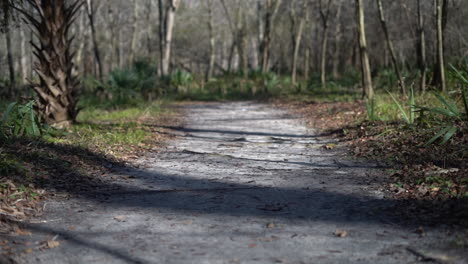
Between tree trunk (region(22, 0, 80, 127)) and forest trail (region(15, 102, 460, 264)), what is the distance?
3.06 metres

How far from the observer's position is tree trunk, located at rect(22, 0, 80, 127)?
8695mm

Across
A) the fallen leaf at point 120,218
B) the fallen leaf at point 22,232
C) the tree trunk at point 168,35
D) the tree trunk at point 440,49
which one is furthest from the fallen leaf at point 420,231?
the tree trunk at point 168,35

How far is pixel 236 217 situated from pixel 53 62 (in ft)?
20.1

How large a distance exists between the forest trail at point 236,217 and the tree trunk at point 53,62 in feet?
10.0

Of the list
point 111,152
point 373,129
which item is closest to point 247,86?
point 373,129

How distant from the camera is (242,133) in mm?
9508

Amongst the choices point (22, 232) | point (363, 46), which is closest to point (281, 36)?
point (363, 46)

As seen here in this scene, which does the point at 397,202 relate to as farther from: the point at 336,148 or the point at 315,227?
the point at 336,148

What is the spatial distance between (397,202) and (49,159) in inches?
148

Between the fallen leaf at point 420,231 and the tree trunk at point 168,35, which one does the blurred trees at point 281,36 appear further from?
the fallen leaf at point 420,231

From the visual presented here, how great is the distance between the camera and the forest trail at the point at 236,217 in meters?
3.13

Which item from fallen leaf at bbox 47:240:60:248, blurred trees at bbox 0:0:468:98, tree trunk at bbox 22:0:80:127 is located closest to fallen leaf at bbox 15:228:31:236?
fallen leaf at bbox 47:240:60:248

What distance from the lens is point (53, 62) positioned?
8.78 metres

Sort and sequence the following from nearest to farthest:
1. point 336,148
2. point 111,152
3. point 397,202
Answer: point 397,202
point 111,152
point 336,148
